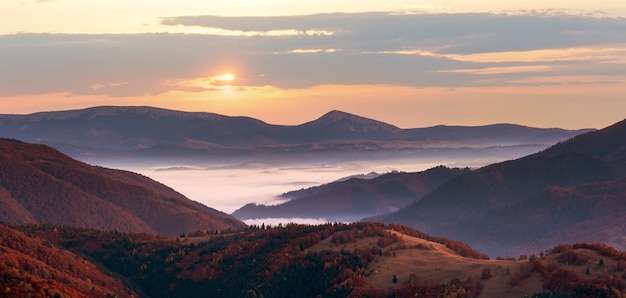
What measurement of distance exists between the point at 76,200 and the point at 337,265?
99494mm

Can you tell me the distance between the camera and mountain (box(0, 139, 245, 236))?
161625 mm

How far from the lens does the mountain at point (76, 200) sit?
16162 cm

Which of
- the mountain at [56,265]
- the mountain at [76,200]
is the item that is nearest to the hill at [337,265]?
the mountain at [56,265]

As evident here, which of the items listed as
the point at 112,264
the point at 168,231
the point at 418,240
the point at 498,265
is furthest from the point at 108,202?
the point at 498,265

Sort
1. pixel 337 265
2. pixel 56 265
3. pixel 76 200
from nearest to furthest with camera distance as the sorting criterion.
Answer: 1. pixel 337 265
2. pixel 56 265
3. pixel 76 200

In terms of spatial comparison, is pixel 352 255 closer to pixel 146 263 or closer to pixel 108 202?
pixel 146 263

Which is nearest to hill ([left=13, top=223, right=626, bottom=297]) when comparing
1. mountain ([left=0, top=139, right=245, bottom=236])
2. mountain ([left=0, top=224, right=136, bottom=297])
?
mountain ([left=0, top=224, right=136, bottom=297])

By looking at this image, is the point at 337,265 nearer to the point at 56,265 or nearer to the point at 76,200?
the point at 56,265

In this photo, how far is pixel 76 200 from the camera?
168 m

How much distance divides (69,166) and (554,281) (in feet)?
440

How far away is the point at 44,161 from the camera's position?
7146 inches

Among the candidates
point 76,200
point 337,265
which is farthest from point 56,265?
point 76,200

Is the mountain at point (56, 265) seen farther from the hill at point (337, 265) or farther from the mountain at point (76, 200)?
the mountain at point (76, 200)

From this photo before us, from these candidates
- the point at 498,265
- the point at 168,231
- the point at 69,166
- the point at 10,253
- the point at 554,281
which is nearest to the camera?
the point at 554,281
